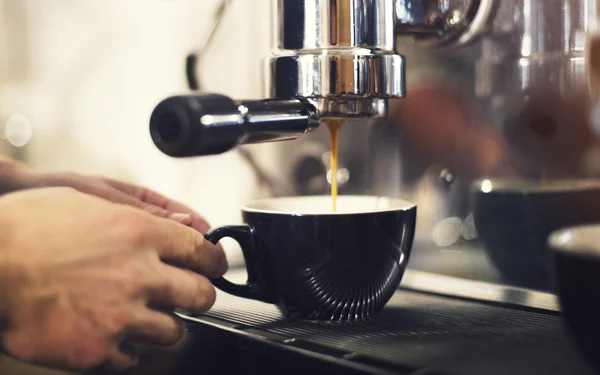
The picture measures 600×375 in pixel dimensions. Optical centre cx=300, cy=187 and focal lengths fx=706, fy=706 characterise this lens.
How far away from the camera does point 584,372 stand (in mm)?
320

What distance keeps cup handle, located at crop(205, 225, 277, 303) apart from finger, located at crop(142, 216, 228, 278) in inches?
0.6

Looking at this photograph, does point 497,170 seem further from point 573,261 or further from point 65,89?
point 65,89

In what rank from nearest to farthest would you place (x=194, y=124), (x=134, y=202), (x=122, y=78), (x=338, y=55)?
(x=194, y=124), (x=338, y=55), (x=134, y=202), (x=122, y=78)

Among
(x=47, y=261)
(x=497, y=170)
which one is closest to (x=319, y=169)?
(x=497, y=170)

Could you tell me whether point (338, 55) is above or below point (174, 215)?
above

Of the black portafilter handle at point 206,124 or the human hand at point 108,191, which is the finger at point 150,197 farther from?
the black portafilter handle at point 206,124

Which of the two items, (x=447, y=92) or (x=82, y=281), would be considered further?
(x=447, y=92)

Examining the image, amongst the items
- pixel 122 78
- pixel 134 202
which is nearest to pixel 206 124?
pixel 134 202

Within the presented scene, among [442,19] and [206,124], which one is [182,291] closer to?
[206,124]

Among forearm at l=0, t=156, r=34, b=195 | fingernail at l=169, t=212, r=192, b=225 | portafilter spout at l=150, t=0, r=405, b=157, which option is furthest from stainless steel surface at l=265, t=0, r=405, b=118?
forearm at l=0, t=156, r=34, b=195

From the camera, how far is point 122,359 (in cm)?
38

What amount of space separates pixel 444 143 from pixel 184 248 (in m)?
0.26

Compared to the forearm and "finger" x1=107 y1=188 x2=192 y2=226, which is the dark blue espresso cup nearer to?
"finger" x1=107 y1=188 x2=192 y2=226

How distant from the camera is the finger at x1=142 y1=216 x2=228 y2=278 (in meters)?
0.40
